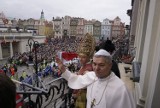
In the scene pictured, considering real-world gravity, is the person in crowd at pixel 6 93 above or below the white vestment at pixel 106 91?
above

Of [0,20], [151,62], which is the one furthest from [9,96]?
[0,20]

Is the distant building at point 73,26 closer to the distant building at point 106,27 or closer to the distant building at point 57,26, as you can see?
the distant building at point 57,26

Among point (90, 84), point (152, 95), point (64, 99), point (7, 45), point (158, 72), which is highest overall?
point (158, 72)

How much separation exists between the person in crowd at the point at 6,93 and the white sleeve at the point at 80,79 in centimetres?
162

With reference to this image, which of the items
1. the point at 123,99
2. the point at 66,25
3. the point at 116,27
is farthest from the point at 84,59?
the point at 66,25

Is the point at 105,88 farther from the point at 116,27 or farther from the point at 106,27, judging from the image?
the point at 116,27

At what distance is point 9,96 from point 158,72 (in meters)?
2.19

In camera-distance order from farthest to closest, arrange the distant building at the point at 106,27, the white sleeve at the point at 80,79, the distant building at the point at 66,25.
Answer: the distant building at the point at 66,25
the distant building at the point at 106,27
the white sleeve at the point at 80,79

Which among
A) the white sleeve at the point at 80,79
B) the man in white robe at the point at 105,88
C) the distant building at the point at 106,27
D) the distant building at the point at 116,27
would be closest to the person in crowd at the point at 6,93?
the man in white robe at the point at 105,88

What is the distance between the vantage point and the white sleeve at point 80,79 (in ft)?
8.76

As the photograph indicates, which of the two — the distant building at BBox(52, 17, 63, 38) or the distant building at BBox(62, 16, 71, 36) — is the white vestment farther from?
the distant building at BBox(52, 17, 63, 38)

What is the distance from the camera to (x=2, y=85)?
1.07 m

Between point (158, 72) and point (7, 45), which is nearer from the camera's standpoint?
point (158, 72)

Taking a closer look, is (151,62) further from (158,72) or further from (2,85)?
(2,85)
